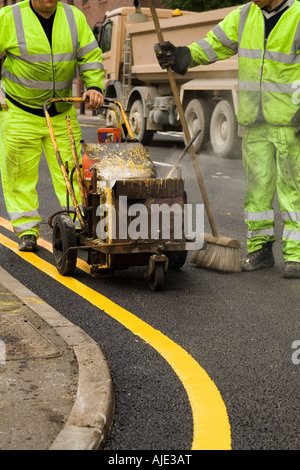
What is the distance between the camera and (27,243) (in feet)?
20.9

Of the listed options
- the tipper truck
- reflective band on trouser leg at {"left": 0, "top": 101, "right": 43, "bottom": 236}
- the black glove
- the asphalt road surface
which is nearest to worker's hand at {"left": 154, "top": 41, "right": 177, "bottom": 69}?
the black glove

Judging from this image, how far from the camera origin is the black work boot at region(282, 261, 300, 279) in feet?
A: 18.6

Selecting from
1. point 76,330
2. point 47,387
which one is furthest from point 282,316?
point 47,387

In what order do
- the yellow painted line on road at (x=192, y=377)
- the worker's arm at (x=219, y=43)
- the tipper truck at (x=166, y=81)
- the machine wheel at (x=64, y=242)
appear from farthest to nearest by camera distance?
the tipper truck at (x=166, y=81), the worker's arm at (x=219, y=43), the machine wheel at (x=64, y=242), the yellow painted line on road at (x=192, y=377)

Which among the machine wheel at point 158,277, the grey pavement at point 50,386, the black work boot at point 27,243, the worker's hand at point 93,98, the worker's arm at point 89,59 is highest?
the worker's arm at point 89,59

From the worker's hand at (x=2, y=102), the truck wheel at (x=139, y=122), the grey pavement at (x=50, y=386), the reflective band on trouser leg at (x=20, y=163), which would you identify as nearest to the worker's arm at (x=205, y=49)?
the reflective band on trouser leg at (x=20, y=163)

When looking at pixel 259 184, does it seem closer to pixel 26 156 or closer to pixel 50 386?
pixel 26 156

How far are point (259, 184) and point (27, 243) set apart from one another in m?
1.81

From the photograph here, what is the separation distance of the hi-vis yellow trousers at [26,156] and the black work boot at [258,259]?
136 centimetres

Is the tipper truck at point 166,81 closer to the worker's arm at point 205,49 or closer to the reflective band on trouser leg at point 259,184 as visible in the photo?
the worker's arm at point 205,49

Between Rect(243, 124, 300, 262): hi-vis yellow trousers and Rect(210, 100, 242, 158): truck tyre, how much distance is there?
8.61 meters

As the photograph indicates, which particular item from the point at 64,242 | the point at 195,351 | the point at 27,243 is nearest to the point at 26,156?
the point at 27,243

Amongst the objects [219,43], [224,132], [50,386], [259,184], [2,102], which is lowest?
[224,132]

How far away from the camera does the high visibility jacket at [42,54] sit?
19.6 ft
